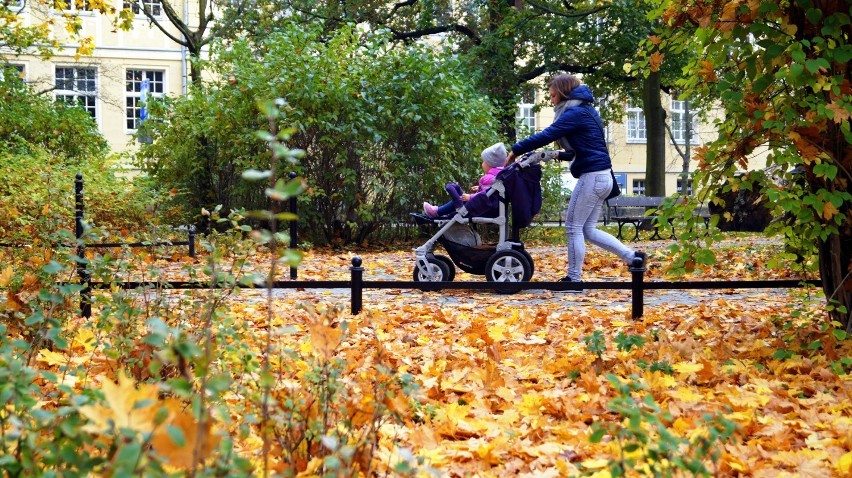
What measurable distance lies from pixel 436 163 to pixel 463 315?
7.68 m

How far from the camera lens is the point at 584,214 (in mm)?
8070

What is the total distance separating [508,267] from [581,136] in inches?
52.0

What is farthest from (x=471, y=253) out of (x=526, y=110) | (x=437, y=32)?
(x=526, y=110)

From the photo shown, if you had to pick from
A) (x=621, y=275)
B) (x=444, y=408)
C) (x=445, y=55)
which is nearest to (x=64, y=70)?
(x=445, y=55)

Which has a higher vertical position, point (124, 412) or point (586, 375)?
point (124, 412)

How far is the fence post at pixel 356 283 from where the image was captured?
643cm

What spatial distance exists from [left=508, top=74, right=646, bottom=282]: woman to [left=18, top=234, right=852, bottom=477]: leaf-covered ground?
57 cm

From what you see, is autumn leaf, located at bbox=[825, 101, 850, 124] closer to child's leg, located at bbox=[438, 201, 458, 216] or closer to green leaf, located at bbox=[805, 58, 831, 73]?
green leaf, located at bbox=[805, 58, 831, 73]

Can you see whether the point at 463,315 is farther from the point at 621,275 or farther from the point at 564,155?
the point at 621,275

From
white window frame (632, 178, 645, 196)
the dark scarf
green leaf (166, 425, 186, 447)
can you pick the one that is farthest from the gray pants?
white window frame (632, 178, 645, 196)

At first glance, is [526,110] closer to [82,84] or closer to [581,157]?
[82,84]

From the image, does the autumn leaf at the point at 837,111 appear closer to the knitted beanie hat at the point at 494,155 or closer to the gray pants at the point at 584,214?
the gray pants at the point at 584,214

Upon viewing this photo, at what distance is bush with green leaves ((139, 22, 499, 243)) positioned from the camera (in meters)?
13.5

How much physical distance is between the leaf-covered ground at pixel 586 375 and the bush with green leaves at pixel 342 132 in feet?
19.7
